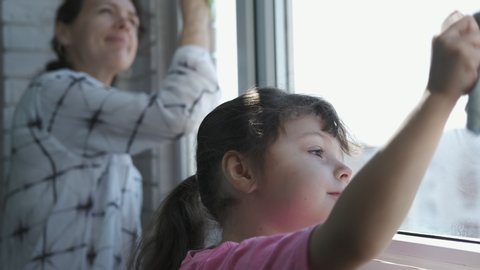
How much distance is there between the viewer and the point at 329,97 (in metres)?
0.99

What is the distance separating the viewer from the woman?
1.22 meters

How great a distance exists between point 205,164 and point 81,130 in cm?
53

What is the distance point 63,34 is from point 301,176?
3.21 feet

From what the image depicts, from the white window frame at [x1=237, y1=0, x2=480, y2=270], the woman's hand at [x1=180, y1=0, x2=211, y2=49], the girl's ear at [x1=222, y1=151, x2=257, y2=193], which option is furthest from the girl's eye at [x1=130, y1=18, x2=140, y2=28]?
the girl's ear at [x1=222, y1=151, x2=257, y2=193]

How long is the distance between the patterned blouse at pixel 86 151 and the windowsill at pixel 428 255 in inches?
21.7

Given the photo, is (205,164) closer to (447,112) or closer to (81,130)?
(447,112)

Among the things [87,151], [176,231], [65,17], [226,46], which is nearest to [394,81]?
[176,231]

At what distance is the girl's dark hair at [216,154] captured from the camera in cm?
70

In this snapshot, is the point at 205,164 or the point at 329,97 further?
the point at 329,97

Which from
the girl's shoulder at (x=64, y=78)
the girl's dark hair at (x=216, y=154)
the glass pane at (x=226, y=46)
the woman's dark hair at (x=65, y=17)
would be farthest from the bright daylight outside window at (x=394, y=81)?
the woman's dark hair at (x=65, y=17)

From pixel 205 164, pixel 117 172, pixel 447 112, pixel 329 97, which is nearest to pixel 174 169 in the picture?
pixel 117 172

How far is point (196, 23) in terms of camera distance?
4.35 feet

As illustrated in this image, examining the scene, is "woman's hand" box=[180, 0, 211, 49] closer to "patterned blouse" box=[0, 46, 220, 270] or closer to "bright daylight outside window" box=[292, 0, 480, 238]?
"patterned blouse" box=[0, 46, 220, 270]

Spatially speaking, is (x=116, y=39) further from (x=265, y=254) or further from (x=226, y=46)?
(x=265, y=254)
